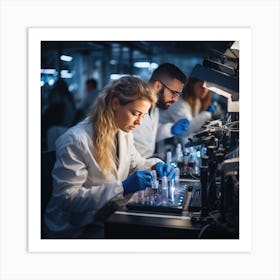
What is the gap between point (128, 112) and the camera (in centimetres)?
179

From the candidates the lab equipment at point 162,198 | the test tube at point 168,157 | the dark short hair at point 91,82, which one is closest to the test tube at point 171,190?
the lab equipment at point 162,198

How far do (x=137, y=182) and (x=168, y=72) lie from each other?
2.13 ft

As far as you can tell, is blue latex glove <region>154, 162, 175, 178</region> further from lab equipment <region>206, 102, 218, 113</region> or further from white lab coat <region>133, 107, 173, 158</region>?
lab equipment <region>206, 102, 218, 113</region>

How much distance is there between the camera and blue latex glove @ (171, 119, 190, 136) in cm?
241

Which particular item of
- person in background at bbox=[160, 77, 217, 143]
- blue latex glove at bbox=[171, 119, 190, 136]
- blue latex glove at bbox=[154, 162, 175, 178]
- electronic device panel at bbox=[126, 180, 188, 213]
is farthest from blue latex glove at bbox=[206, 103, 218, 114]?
electronic device panel at bbox=[126, 180, 188, 213]

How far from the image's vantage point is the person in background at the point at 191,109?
202 cm

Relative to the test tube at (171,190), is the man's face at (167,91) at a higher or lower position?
higher

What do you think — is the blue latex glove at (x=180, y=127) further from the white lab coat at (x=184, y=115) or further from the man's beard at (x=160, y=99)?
the man's beard at (x=160, y=99)

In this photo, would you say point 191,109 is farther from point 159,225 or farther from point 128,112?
point 159,225

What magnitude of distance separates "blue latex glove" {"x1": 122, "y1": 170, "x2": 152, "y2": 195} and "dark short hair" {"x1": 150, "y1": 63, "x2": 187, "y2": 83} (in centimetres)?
53

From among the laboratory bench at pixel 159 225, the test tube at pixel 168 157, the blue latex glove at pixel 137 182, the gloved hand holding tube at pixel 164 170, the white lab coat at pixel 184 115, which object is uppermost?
the white lab coat at pixel 184 115
